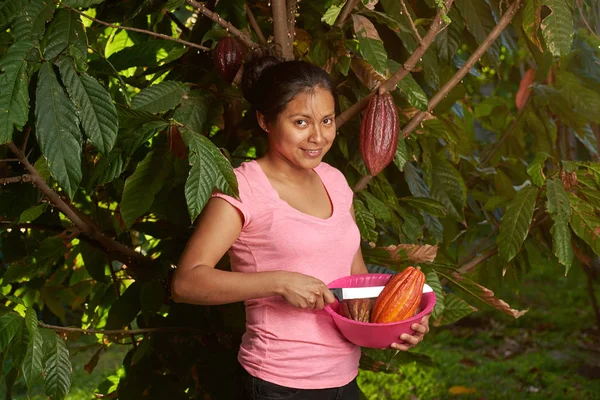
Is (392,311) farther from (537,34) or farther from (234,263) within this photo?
(537,34)

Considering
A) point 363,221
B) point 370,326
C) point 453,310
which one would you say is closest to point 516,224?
point 453,310

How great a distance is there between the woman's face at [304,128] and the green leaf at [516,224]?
499mm

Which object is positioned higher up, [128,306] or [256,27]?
[256,27]

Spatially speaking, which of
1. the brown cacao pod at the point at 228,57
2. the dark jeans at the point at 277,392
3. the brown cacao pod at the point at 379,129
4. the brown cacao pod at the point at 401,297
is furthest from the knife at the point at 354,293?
the brown cacao pod at the point at 228,57

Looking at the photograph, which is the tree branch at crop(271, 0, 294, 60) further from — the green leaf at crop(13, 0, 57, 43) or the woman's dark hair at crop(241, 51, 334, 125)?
the green leaf at crop(13, 0, 57, 43)

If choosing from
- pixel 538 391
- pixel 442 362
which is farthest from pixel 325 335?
pixel 442 362

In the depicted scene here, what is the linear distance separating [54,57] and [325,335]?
0.67 meters

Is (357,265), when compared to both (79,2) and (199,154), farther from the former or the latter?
(79,2)

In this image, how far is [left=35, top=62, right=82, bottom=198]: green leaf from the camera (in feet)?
4.00

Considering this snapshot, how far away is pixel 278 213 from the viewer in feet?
4.64

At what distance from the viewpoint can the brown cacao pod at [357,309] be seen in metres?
1.44

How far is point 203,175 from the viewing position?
1288 millimetres

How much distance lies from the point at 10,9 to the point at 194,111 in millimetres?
472

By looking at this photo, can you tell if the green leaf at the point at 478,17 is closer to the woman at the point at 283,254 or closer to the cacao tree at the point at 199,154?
the cacao tree at the point at 199,154
